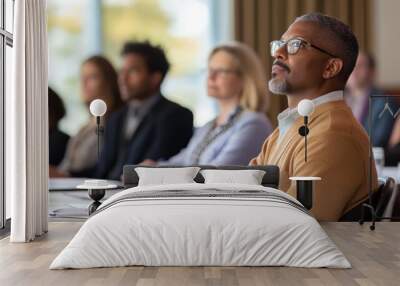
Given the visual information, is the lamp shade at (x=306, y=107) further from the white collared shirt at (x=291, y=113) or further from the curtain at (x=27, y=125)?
the curtain at (x=27, y=125)

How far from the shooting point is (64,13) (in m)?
7.50

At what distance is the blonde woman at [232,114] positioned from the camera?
23.5ft

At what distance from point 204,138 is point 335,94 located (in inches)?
60.4

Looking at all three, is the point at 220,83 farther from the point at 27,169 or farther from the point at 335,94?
the point at 27,169

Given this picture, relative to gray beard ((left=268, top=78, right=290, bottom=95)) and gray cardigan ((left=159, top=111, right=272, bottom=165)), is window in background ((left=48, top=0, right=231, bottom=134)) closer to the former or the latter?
gray cardigan ((left=159, top=111, right=272, bottom=165))

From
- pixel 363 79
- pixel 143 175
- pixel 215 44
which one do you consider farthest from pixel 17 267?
pixel 363 79

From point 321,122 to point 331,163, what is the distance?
0.45m

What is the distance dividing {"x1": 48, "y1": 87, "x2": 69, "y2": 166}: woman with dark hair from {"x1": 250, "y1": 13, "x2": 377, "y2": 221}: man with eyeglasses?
2248 millimetres

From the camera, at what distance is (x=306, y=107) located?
6492mm

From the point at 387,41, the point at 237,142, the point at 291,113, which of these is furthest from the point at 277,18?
the point at 237,142

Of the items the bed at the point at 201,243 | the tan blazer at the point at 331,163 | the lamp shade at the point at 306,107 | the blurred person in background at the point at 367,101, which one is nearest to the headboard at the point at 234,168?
the tan blazer at the point at 331,163

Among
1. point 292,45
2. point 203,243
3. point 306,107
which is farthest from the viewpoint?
point 292,45

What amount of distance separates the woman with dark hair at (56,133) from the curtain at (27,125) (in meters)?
1.64

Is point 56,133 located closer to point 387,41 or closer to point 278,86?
point 278,86
